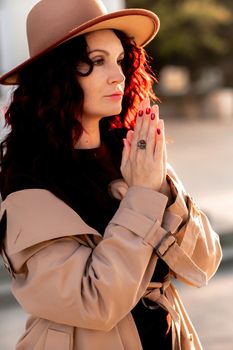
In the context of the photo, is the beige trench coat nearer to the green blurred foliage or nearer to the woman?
the woman

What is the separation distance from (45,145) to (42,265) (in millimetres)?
342

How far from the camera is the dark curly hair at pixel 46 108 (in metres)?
1.95

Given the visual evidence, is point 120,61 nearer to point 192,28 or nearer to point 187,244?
point 187,244

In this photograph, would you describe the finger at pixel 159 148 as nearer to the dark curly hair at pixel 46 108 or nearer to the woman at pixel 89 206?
the woman at pixel 89 206

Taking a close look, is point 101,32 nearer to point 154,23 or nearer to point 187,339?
point 154,23

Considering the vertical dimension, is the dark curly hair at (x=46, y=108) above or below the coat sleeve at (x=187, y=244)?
above

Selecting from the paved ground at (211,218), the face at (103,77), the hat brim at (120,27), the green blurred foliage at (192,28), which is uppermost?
the hat brim at (120,27)

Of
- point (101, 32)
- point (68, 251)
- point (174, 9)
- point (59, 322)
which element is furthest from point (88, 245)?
point (174, 9)

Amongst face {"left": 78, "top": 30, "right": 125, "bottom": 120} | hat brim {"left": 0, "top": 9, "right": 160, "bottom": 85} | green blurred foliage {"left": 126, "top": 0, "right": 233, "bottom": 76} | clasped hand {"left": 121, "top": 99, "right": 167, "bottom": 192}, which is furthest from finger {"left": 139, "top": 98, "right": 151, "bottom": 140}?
green blurred foliage {"left": 126, "top": 0, "right": 233, "bottom": 76}

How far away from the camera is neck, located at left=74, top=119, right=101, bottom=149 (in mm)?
2078

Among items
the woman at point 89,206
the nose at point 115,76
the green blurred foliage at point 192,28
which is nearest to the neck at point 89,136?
the woman at point 89,206

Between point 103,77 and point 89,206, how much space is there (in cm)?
34

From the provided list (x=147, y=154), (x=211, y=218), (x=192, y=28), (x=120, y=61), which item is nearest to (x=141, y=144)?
(x=147, y=154)

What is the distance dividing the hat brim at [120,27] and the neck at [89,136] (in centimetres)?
23
